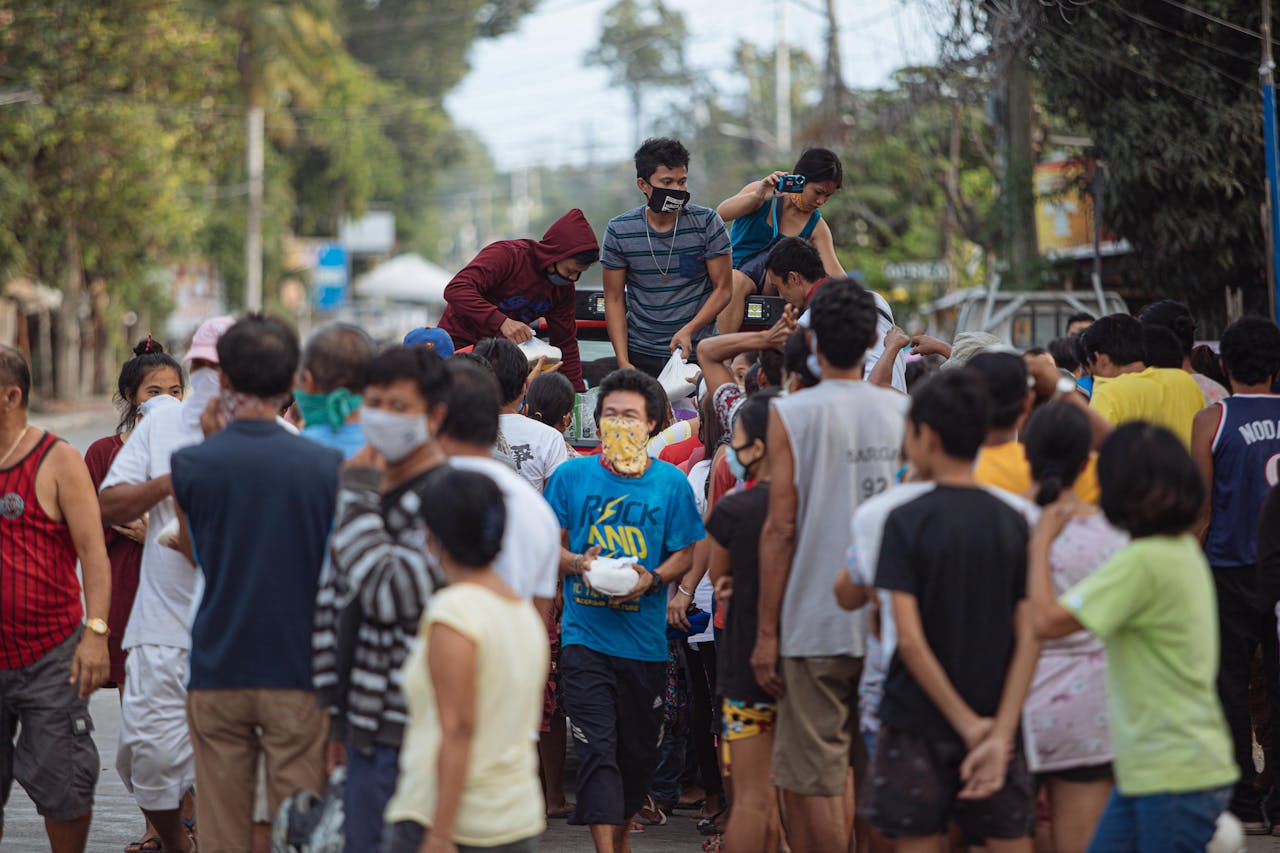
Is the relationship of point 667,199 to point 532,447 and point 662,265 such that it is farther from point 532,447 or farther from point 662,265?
point 532,447

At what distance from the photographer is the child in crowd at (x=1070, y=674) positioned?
4637 mm

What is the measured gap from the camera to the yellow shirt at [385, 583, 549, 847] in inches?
155

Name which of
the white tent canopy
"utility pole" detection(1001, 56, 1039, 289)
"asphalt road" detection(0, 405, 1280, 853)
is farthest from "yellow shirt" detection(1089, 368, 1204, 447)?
the white tent canopy

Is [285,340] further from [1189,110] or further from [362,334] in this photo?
[1189,110]

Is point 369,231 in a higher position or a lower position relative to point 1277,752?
higher

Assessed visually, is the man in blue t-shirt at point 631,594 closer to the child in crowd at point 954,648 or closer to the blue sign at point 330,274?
the child in crowd at point 954,648

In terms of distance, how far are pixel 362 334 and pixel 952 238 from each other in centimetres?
2334

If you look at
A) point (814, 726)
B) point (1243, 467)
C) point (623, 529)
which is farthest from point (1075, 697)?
point (1243, 467)

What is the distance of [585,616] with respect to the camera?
6508 millimetres

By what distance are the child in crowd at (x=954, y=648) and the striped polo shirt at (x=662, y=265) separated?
162 inches

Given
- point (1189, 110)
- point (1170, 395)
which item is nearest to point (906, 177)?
point (1189, 110)

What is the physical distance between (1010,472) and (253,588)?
2333 mm

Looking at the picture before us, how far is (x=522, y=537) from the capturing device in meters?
4.39

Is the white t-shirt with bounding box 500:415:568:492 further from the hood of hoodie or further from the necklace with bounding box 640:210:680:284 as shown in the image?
the necklace with bounding box 640:210:680:284
